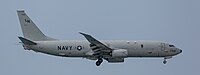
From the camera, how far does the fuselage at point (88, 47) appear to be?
326 feet

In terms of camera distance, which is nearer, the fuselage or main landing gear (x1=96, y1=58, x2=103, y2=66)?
→ the fuselage

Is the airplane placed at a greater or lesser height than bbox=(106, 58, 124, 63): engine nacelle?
greater

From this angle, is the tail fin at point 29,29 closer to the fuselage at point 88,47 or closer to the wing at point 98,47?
the fuselage at point 88,47

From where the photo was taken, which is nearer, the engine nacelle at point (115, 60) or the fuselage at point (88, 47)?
the fuselage at point (88, 47)

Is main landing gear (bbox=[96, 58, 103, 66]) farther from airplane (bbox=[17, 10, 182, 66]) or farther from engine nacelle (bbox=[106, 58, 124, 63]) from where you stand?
engine nacelle (bbox=[106, 58, 124, 63])

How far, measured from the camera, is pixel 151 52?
3971 inches

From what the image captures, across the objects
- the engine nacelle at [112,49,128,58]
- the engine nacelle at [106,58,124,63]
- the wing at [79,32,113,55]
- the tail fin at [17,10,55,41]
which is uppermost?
the tail fin at [17,10,55,41]

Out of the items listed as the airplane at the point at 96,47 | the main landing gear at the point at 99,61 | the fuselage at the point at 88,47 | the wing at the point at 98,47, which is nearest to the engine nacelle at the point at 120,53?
the airplane at the point at 96,47

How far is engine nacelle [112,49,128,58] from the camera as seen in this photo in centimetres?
9825

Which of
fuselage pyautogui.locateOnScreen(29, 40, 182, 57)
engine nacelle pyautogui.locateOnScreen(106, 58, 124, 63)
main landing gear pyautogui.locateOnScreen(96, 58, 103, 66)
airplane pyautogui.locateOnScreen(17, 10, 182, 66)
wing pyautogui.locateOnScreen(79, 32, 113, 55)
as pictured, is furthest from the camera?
engine nacelle pyautogui.locateOnScreen(106, 58, 124, 63)

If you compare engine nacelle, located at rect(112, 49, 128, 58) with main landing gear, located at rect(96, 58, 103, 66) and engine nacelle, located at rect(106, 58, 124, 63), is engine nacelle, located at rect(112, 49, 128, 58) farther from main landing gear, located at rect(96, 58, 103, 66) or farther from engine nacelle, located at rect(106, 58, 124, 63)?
engine nacelle, located at rect(106, 58, 124, 63)

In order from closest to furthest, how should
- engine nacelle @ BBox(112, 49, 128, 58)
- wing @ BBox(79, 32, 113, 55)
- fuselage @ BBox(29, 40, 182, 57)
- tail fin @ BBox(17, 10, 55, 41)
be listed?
wing @ BBox(79, 32, 113, 55) → engine nacelle @ BBox(112, 49, 128, 58) → fuselage @ BBox(29, 40, 182, 57) → tail fin @ BBox(17, 10, 55, 41)

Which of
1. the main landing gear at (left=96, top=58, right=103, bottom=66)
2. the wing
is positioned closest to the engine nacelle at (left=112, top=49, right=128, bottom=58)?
the wing

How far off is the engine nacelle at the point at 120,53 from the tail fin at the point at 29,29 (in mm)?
9332
